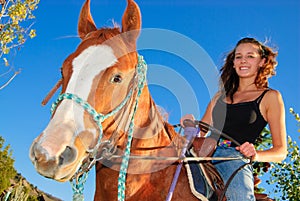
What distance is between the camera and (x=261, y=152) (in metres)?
3.48

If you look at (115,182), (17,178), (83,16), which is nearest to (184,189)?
(115,182)

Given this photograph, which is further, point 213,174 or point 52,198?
point 52,198

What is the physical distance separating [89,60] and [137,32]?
2.15ft

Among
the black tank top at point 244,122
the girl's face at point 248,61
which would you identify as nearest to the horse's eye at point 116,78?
the black tank top at point 244,122

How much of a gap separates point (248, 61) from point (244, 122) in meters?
0.78

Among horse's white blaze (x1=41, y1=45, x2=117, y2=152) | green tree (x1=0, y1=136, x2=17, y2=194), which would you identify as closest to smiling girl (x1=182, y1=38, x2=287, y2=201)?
horse's white blaze (x1=41, y1=45, x2=117, y2=152)

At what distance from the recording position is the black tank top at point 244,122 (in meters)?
3.82

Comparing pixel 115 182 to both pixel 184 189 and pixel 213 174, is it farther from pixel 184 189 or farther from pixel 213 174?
pixel 213 174

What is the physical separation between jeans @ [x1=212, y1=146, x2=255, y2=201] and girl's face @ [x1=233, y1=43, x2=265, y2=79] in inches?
38.0

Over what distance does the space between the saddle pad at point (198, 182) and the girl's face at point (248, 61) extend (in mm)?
1297

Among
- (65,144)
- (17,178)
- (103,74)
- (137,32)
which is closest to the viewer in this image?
(65,144)

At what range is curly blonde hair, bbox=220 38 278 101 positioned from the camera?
168 inches

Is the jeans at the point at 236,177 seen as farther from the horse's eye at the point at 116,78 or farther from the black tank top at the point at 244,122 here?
the horse's eye at the point at 116,78

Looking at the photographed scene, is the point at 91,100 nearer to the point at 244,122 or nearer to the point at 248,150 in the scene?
the point at 248,150
